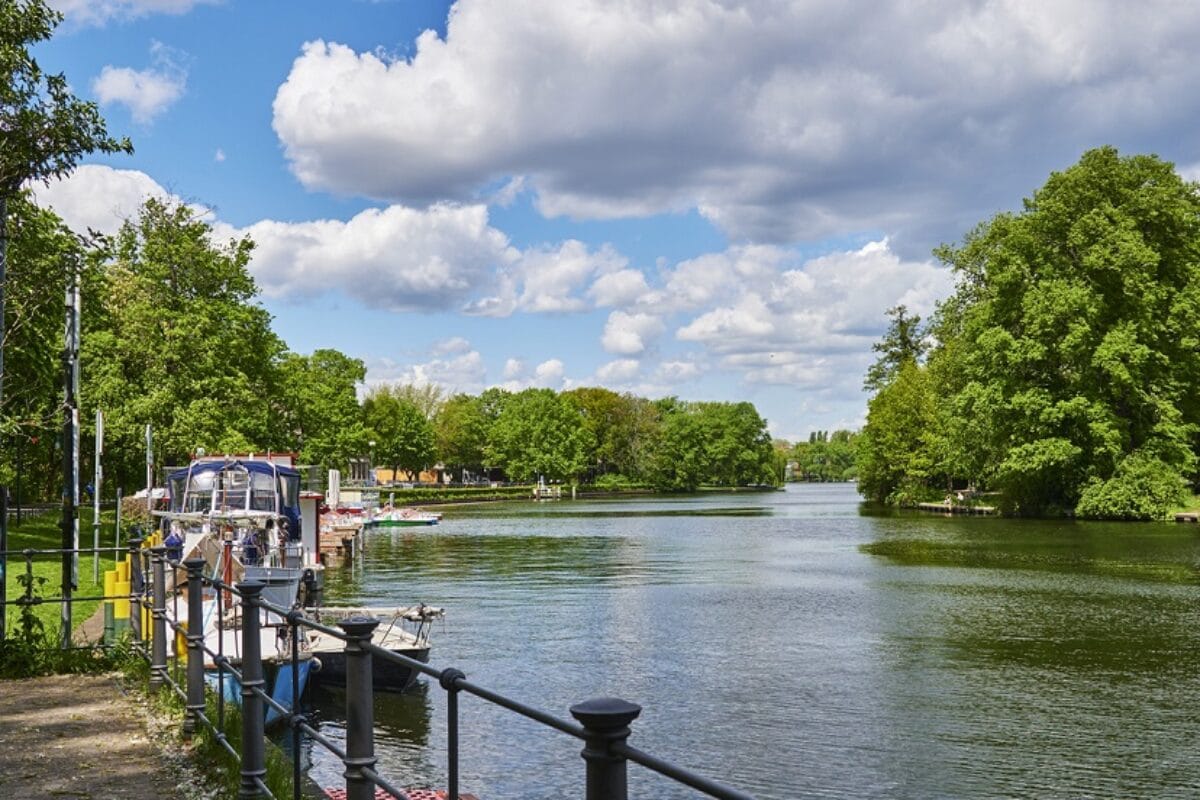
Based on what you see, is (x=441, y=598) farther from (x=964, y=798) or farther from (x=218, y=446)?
(x=964, y=798)

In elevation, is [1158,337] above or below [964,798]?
above

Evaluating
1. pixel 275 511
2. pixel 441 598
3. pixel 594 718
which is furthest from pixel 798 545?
pixel 594 718

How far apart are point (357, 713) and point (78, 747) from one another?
161 inches

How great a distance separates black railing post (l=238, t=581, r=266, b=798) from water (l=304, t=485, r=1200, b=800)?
7046 mm

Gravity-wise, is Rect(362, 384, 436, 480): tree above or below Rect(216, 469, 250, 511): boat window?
above

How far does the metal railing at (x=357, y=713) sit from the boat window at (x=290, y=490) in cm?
1888

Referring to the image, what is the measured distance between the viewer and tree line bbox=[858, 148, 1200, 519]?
174 ft

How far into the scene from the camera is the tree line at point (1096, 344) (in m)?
53.1

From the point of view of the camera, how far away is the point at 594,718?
112 inches

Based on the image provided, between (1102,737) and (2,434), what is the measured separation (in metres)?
13.8

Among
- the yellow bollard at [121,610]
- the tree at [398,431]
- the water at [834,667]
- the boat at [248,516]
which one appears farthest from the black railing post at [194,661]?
the tree at [398,431]

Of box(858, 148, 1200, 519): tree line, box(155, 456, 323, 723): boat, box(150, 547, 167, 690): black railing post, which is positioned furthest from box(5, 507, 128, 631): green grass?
box(858, 148, 1200, 519): tree line

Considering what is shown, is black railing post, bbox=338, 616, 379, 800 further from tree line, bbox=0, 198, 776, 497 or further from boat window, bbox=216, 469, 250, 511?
boat window, bbox=216, 469, 250, 511

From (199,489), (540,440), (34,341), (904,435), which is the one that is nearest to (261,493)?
(199,489)
